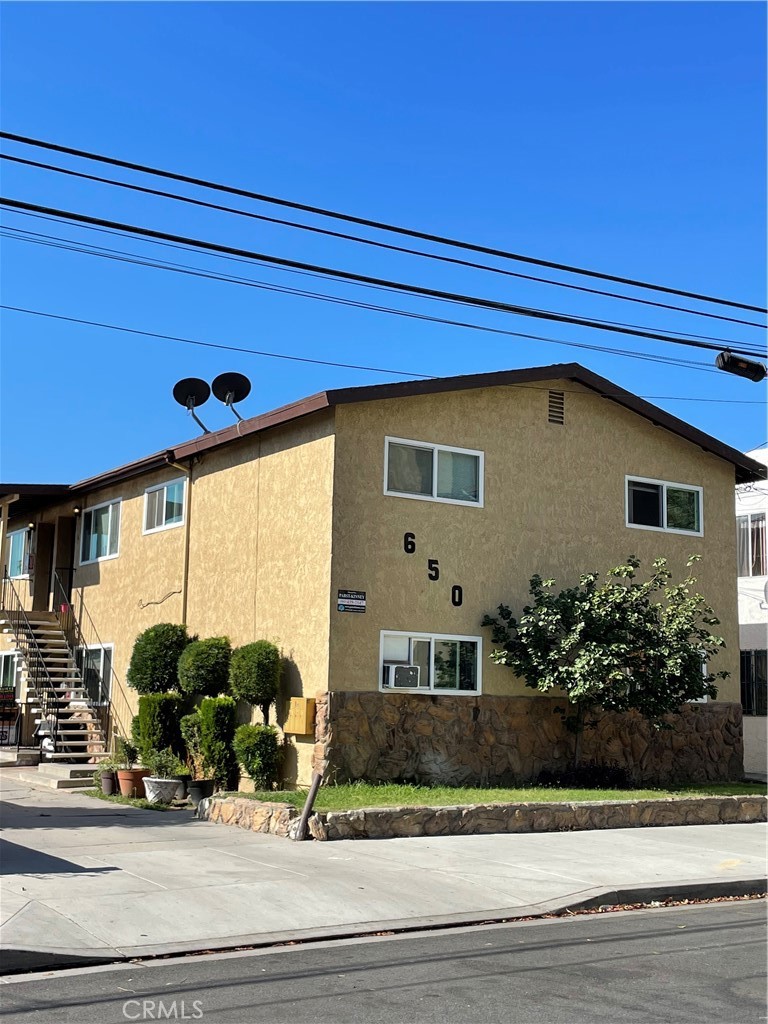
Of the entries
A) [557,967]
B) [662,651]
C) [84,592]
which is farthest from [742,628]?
[557,967]

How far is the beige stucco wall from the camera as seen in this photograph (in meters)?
17.4

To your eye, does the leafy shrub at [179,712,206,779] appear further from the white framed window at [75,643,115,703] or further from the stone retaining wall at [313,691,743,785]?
the white framed window at [75,643,115,703]

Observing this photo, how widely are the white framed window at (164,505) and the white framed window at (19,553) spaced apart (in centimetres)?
667

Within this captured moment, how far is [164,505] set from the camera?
22656 millimetres

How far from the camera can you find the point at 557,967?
8.14m

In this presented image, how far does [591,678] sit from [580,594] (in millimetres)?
1683

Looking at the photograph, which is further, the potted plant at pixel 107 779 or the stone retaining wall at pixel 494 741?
the potted plant at pixel 107 779

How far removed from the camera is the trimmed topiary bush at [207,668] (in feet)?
61.8

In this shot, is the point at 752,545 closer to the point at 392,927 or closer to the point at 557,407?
the point at 557,407

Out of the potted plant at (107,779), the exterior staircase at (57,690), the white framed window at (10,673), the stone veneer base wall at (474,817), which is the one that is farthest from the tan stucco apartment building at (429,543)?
the white framed window at (10,673)

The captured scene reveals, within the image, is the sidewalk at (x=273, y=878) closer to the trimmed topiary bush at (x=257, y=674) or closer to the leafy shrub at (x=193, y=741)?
the trimmed topiary bush at (x=257, y=674)

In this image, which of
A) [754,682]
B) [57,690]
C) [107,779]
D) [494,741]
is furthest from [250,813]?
[754,682]

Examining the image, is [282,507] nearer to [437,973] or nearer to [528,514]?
[528,514]
